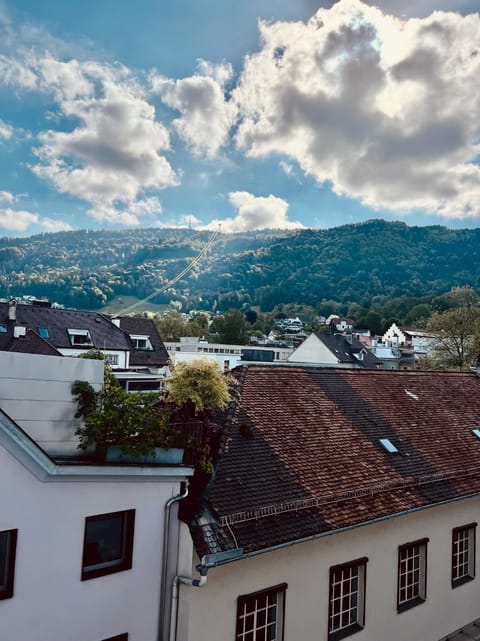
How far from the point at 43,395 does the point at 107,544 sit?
A: 2.66 metres

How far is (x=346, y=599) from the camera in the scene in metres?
10.2

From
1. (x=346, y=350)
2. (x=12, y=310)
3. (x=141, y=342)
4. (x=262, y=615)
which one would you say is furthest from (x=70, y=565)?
(x=346, y=350)

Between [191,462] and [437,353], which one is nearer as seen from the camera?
[191,462]

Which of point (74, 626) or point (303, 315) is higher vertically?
point (303, 315)

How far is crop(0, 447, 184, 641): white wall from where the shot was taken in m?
6.49

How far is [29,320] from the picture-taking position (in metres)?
40.4

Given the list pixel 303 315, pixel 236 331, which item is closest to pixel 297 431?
pixel 236 331

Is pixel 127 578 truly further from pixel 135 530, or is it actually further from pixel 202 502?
pixel 202 502

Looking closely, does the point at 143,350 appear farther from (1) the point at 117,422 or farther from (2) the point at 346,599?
(1) the point at 117,422

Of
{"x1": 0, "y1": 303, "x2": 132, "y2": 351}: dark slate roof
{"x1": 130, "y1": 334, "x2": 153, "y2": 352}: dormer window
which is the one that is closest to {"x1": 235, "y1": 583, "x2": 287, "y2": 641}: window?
{"x1": 0, "y1": 303, "x2": 132, "y2": 351}: dark slate roof

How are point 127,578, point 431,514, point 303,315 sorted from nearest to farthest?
point 127,578 < point 431,514 < point 303,315

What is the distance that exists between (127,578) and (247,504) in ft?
8.00

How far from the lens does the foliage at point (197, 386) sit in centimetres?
930

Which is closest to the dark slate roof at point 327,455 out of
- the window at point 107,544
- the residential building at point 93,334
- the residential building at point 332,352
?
the window at point 107,544
